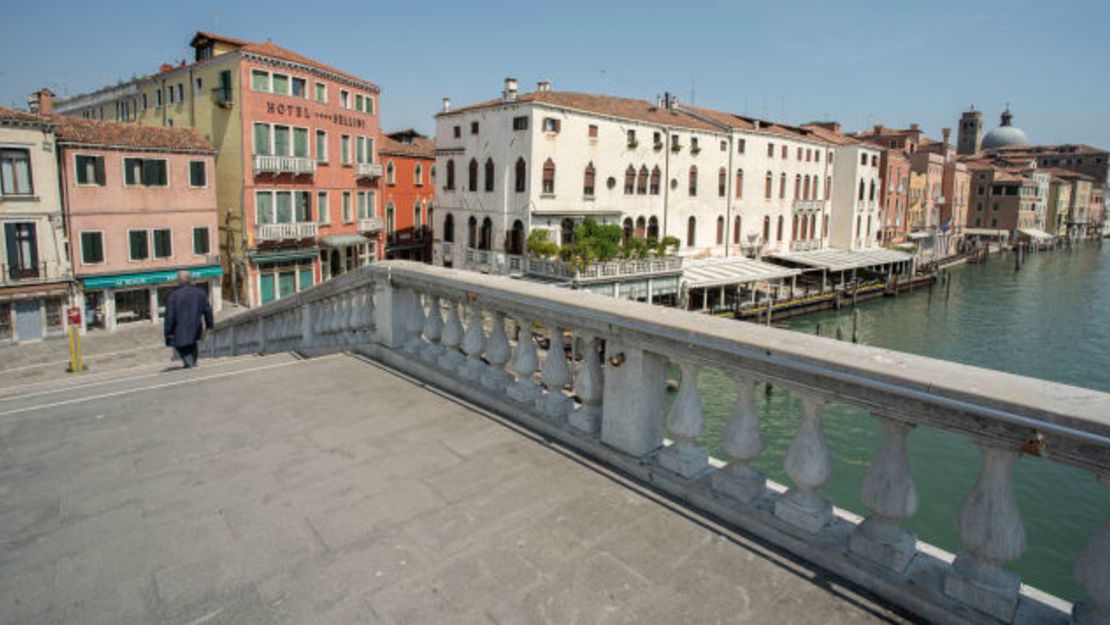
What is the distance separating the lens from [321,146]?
3528 cm

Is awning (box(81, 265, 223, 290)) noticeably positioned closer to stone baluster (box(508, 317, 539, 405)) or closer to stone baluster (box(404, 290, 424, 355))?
stone baluster (box(404, 290, 424, 355))

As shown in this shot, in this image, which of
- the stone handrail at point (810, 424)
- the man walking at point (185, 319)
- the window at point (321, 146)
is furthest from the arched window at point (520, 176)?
the stone handrail at point (810, 424)

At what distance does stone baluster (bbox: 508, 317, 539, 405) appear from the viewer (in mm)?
4789

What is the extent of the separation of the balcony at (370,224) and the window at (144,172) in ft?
36.2

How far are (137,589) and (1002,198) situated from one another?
121 meters

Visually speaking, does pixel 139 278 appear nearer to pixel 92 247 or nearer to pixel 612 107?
pixel 92 247

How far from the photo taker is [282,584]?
3072 millimetres

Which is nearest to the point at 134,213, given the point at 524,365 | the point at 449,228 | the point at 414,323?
the point at 449,228

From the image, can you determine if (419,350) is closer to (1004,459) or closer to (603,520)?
(603,520)

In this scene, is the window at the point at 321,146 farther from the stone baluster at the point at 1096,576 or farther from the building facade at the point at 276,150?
the stone baluster at the point at 1096,576

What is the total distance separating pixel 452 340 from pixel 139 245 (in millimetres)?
28682

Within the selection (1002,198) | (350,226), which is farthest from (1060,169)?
(350,226)

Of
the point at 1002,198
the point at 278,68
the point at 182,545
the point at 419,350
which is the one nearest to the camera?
the point at 182,545

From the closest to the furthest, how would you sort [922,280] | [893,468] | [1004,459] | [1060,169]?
[1004,459]
[893,468]
[922,280]
[1060,169]
